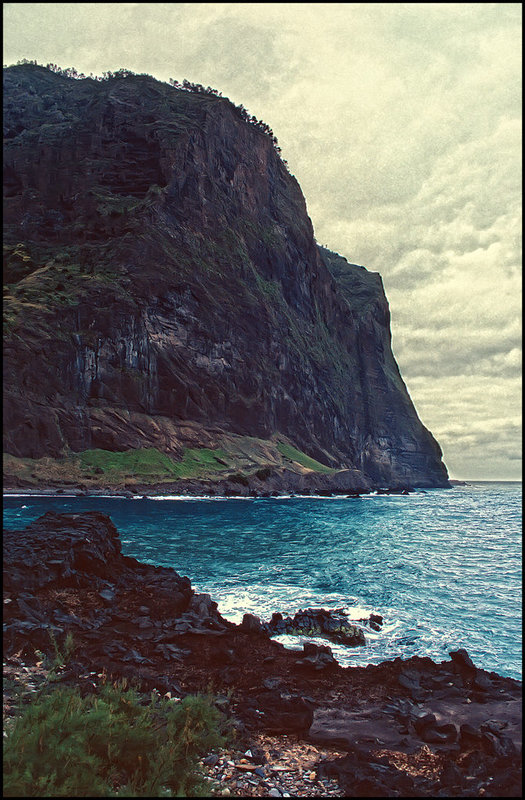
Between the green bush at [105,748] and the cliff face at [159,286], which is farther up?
the cliff face at [159,286]

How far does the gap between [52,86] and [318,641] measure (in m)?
194

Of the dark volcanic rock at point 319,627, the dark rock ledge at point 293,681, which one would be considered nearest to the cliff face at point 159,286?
the dark rock ledge at point 293,681

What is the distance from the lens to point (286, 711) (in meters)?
10.3

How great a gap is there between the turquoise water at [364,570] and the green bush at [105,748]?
24.4 feet

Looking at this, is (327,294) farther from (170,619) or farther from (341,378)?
(170,619)

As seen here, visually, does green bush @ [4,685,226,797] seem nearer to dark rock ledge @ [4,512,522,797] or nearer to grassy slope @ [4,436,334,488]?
dark rock ledge @ [4,512,522,797]

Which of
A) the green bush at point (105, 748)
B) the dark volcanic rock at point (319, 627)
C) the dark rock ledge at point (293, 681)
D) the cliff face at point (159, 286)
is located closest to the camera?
the green bush at point (105, 748)

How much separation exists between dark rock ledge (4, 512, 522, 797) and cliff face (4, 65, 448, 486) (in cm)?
6306

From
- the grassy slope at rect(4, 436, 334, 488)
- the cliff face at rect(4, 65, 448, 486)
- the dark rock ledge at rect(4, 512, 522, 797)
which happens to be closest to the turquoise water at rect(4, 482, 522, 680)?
the dark rock ledge at rect(4, 512, 522, 797)

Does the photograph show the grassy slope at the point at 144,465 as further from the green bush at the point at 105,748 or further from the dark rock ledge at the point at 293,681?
the green bush at the point at 105,748

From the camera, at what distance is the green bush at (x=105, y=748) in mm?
6293

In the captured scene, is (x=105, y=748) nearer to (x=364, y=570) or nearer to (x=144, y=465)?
(x=364, y=570)

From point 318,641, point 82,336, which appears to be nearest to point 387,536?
point 318,641

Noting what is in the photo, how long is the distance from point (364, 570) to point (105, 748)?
74.3 feet
